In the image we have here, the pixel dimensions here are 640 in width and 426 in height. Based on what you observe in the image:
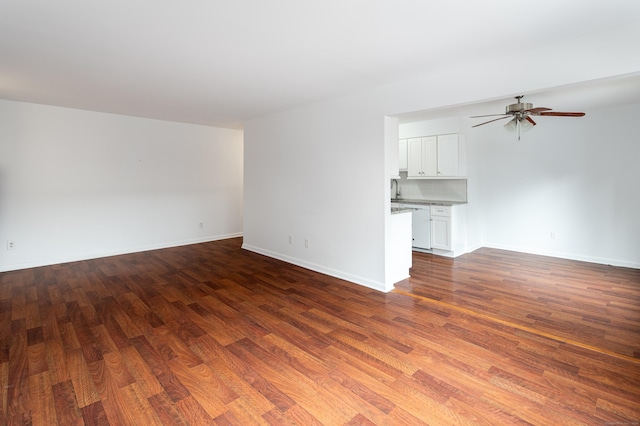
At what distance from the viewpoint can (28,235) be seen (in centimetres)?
473

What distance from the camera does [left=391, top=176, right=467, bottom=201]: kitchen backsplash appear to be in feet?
19.4

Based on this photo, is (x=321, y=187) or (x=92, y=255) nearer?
(x=321, y=187)

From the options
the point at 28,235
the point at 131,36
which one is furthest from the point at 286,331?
the point at 28,235

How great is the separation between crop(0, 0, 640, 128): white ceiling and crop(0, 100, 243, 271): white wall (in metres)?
1.22

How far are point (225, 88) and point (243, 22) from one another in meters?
1.69

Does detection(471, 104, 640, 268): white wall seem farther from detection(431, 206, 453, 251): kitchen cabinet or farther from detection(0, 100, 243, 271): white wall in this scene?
detection(0, 100, 243, 271): white wall

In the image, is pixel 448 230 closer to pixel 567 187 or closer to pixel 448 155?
pixel 448 155

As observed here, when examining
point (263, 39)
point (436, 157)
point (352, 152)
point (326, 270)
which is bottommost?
point (326, 270)

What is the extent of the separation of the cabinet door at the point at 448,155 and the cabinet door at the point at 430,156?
0.08m

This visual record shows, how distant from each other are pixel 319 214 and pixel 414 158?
8.81 ft

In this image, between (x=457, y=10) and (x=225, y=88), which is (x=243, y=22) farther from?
(x=225, y=88)

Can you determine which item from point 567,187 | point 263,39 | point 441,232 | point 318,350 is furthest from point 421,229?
point 263,39

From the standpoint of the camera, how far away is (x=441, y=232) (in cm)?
549

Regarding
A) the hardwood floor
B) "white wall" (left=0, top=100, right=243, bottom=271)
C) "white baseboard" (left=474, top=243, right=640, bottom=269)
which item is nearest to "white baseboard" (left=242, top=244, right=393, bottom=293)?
the hardwood floor
